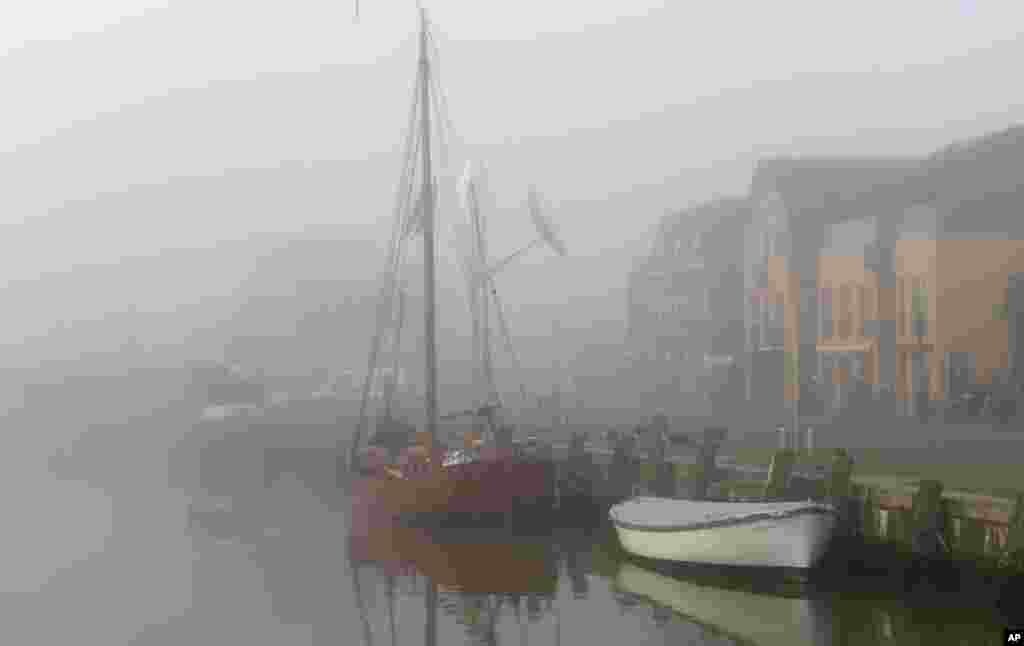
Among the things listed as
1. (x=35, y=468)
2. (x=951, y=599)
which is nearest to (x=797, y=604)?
(x=951, y=599)

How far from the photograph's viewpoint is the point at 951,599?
24.6 metres

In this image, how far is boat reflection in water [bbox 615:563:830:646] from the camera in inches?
931

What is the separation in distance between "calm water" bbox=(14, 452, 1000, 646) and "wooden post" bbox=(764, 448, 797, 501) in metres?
2.55

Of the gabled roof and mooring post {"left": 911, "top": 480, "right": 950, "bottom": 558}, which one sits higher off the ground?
the gabled roof

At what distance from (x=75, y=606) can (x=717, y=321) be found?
4502 centimetres

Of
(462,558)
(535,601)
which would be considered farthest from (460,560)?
(535,601)

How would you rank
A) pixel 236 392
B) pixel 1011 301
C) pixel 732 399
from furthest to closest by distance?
pixel 236 392
pixel 732 399
pixel 1011 301

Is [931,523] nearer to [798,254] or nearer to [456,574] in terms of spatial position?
[456,574]

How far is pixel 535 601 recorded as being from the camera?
28500mm

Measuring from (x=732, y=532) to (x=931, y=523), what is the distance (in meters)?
4.07

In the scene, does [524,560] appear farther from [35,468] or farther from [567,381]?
[35,468]

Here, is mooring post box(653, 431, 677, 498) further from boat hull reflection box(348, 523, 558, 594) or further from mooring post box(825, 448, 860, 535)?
mooring post box(825, 448, 860, 535)

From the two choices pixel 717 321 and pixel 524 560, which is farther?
pixel 717 321

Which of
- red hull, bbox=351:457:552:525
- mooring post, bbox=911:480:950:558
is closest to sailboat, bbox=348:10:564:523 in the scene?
red hull, bbox=351:457:552:525
